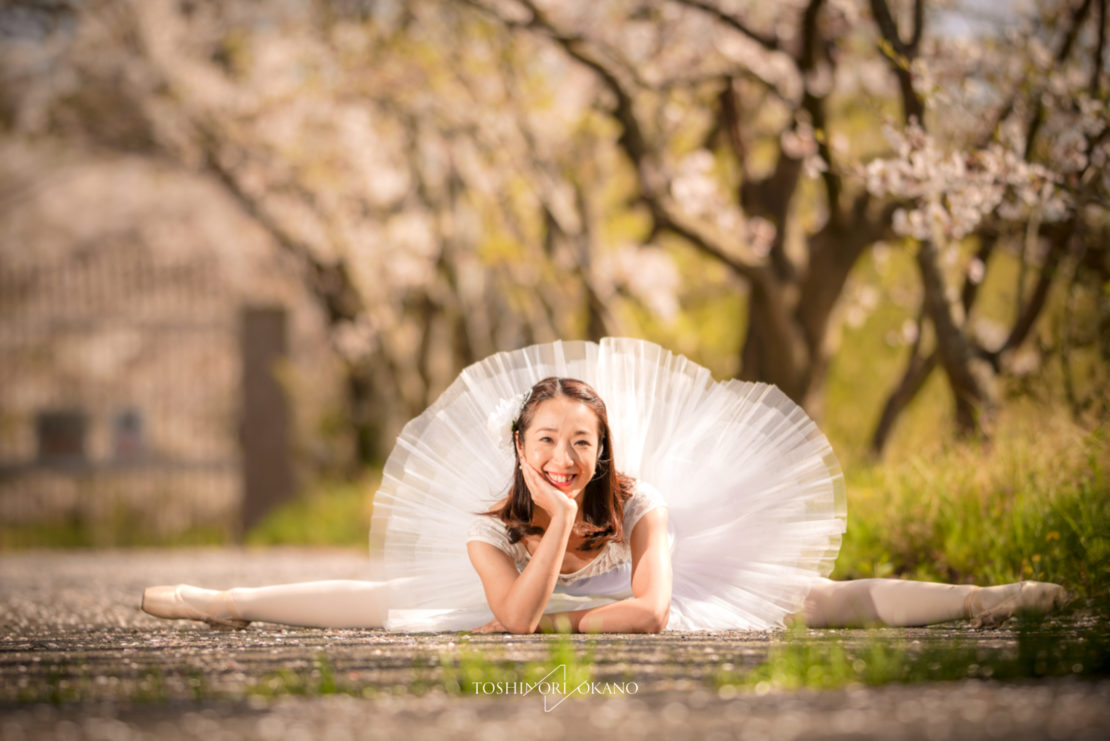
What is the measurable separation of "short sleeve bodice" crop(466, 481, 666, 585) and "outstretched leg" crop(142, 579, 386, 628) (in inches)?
17.6

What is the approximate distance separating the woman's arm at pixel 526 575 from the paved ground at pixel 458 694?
0.21 ft

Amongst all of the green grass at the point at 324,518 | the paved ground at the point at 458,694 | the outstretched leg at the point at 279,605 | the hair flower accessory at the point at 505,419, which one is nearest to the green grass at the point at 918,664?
the paved ground at the point at 458,694

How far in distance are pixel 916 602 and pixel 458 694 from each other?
4.83 feet

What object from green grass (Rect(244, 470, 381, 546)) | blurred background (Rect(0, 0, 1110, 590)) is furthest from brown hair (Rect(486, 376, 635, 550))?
green grass (Rect(244, 470, 381, 546))

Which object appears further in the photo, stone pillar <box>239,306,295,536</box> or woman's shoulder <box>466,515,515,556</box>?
stone pillar <box>239,306,295,536</box>

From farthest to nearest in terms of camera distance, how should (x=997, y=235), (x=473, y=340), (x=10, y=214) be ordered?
(x=10, y=214), (x=473, y=340), (x=997, y=235)

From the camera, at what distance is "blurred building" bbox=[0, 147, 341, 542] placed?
1118cm

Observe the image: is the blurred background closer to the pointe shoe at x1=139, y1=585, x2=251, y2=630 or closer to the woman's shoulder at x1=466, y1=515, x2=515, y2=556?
the woman's shoulder at x1=466, y1=515, x2=515, y2=556

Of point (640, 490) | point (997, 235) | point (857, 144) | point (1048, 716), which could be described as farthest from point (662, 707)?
point (857, 144)

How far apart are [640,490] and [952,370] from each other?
273 cm

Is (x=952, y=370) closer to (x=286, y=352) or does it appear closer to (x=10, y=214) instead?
(x=286, y=352)

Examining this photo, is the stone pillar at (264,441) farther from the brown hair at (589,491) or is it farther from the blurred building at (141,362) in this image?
the brown hair at (589,491)

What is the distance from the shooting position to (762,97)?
8.77 metres

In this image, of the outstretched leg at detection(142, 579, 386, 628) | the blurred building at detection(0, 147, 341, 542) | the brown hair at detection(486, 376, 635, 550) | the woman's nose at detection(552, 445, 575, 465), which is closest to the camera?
the woman's nose at detection(552, 445, 575, 465)
